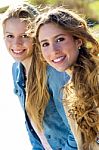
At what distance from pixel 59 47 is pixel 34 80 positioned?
51 cm

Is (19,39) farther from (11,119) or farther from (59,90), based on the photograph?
(11,119)

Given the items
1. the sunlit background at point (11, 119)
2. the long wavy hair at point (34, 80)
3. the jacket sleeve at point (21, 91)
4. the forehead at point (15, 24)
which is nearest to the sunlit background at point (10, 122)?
the sunlit background at point (11, 119)

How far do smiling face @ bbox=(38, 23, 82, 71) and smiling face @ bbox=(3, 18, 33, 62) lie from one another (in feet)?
0.82

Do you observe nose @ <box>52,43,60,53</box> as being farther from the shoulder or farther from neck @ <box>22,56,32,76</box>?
neck @ <box>22,56,32,76</box>

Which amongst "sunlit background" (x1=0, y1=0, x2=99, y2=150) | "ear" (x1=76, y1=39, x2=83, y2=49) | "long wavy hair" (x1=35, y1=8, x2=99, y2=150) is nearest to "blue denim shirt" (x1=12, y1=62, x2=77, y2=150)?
"long wavy hair" (x1=35, y1=8, x2=99, y2=150)

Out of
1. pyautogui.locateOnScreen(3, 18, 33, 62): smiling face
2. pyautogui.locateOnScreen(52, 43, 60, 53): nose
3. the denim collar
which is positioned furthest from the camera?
the denim collar

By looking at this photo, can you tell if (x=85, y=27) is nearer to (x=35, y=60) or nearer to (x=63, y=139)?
(x=35, y=60)

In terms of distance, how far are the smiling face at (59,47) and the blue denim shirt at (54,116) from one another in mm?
158

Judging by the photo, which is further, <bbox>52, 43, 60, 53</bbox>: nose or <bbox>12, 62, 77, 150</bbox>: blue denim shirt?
<bbox>12, 62, 77, 150</bbox>: blue denim shirt

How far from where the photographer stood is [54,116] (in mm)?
3379

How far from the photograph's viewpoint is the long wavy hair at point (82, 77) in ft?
9.83

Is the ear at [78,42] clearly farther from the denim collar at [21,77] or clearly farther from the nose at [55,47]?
the denim collar at [21,77]

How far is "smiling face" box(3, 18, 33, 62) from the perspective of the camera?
3297 mm

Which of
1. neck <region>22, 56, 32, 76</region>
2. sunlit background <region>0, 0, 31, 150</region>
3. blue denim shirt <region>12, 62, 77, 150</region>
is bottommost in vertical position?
sunlit background <region>0, 0, 31, 150</region>
